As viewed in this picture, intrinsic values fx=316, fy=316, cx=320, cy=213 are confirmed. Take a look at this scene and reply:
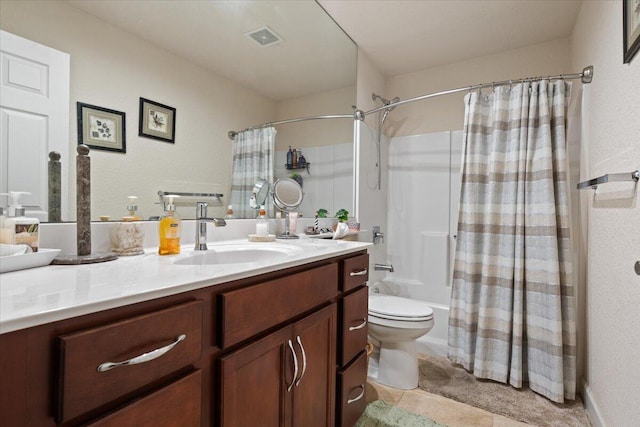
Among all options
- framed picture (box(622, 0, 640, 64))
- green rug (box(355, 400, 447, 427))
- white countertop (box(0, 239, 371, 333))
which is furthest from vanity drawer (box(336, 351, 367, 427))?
framed picture (box(622, 0, 640, 64))

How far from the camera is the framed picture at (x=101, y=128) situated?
1015 mm

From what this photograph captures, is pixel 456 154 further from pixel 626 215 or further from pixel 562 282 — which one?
pixel 626 215

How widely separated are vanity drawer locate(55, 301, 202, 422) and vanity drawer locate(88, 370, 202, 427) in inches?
1.1

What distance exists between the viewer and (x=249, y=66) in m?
1.64

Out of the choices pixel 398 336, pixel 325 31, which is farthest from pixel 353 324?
pixel 325 31

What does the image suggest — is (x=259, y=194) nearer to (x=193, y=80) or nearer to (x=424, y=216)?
(x=193, y=80)

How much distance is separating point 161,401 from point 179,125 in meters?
1.07

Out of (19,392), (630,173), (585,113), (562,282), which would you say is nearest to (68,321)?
(19,392)

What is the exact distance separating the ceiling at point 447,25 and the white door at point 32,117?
162cm

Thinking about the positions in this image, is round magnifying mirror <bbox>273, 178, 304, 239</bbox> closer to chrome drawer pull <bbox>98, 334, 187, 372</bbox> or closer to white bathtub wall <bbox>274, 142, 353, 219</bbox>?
white bathtub wall <bbox>274, 142, 353, 219</bbox>

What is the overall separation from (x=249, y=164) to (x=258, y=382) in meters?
1.08

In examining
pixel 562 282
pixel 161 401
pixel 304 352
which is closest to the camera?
pixel 161 401

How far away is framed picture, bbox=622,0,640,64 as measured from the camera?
1.09m

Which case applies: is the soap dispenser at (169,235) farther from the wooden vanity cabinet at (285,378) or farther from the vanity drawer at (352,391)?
the vanity drawer at (352,391)
